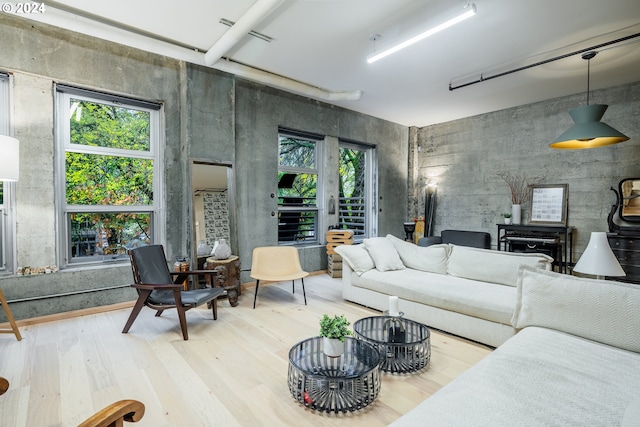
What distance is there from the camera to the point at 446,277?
3572 millimetres

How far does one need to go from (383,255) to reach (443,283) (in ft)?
→ 2.86

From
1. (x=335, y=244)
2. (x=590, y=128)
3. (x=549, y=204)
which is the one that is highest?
(x=590, y=128)

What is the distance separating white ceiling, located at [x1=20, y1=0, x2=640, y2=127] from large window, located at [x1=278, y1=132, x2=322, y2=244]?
99 cm

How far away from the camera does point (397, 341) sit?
2445 mm

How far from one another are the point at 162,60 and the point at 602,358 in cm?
505

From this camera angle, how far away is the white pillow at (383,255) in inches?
154

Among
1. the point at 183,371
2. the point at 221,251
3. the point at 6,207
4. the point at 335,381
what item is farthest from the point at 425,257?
the point at 6,207

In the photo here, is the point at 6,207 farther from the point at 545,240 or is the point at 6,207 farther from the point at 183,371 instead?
the point at 545,240

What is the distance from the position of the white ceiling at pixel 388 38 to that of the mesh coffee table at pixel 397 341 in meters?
2.91

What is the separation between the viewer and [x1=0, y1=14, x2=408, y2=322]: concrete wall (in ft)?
10.5

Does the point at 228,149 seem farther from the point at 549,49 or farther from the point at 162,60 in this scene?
the point at 549,49

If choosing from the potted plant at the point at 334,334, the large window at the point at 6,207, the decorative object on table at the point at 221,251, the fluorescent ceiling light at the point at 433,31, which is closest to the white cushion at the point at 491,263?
the potted plant at the point at 334,334

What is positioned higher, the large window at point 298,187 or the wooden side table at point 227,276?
the large window at point 298,187

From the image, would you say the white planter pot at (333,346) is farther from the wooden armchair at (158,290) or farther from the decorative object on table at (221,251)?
the decorative object on table at (221,251)
